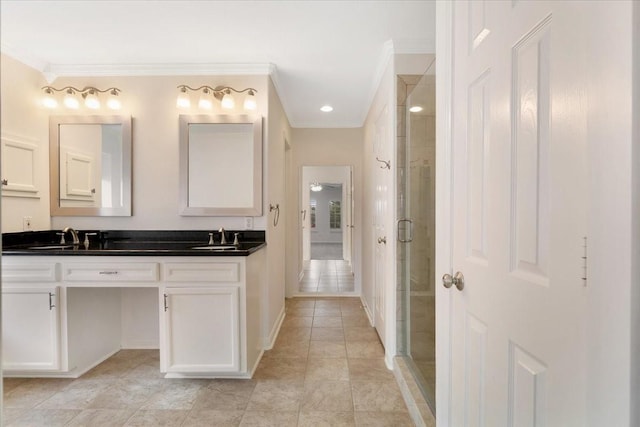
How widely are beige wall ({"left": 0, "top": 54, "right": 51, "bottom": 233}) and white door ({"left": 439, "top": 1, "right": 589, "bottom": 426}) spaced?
307 cm

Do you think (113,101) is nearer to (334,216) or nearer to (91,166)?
(91,166)

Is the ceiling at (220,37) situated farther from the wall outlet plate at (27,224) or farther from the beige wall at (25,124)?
the wall outlet plate at (27,224)

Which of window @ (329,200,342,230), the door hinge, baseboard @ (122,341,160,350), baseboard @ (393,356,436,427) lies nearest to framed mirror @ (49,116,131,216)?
baseboard @ (122,341,160,350)

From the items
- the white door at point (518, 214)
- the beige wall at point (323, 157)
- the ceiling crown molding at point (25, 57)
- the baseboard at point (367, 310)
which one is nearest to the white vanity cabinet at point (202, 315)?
the white door at point (518, 214)

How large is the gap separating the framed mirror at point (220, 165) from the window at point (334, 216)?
3960mm

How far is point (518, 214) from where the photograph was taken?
868mm

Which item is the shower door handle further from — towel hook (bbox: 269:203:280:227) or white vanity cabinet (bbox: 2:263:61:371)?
white vanity cabinet (bbox: 2:263:61:371)

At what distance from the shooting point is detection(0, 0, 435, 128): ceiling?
2.08m

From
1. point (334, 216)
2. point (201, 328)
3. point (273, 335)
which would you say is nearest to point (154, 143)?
point (201, 328)

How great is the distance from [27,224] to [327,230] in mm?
5272

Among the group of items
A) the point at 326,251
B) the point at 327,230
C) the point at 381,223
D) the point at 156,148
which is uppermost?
the point at 156,148

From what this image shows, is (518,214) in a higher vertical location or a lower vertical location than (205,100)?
lower

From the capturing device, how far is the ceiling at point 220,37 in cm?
208

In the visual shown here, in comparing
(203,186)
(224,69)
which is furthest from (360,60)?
(203,186)
